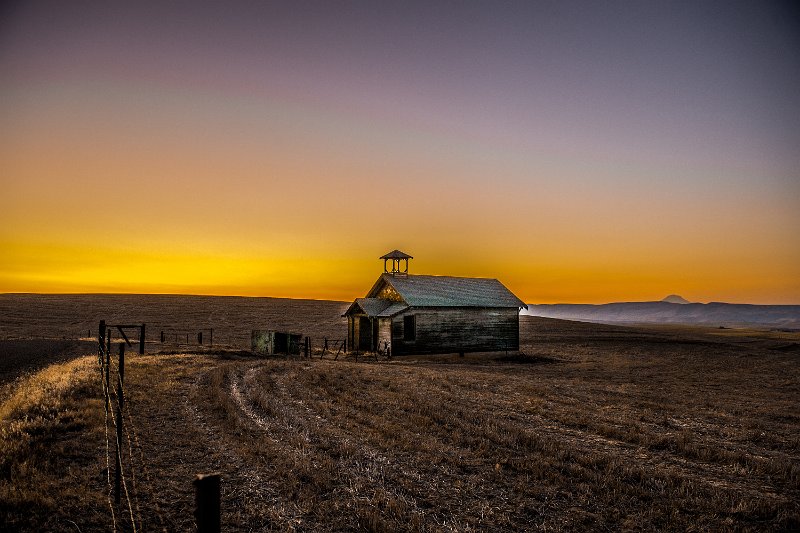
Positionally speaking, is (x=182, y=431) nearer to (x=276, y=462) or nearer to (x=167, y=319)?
(x=276, y=462)

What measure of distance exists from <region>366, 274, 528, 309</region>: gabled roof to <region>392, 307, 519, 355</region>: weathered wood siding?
49 centimetres

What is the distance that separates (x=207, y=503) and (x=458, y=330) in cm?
3135

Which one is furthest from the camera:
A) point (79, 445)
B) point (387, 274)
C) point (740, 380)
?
point (387, 274)

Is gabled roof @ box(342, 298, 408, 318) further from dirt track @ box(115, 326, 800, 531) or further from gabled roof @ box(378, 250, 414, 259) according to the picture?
dirt track @ box(115, 326, 800, 531)

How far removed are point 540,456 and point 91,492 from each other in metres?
7.56

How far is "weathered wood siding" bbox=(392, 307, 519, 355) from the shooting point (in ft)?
106

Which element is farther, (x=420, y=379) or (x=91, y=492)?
(x=420, y=379)

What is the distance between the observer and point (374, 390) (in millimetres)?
17031

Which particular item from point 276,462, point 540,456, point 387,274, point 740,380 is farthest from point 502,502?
point 387,274

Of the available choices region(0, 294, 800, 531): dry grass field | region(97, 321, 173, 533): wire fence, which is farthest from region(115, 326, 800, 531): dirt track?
region(97, 321, 173, 533): wire fence

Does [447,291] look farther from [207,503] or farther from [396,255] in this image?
[207,503]

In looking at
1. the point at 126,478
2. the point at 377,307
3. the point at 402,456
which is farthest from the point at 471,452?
the point at 377,307

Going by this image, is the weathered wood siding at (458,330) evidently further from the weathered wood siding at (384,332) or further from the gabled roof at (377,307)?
the gabled roof at (377,307)

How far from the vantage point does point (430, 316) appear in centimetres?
3306
